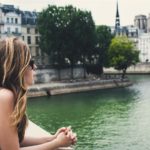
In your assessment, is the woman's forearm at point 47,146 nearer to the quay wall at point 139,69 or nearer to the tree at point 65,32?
the tree at point 65,32

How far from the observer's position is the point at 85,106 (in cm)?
3147

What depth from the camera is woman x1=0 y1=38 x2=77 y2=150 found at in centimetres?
262

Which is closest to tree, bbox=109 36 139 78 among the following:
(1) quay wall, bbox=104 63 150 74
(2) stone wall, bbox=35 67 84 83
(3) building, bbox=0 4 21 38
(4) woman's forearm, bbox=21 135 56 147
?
(2) stone wall, bbox=35 67 84 83

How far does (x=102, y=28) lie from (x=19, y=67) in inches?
2279

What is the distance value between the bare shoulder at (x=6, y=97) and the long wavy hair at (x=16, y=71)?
2 cm

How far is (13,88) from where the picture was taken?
8.91ft

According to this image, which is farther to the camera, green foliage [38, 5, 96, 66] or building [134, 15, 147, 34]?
building [134, 15, 147, 34]

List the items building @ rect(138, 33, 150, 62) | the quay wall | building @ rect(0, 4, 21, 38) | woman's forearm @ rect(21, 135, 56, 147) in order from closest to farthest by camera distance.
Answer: woman's forearm @ rect(21, 135, 56, 147), building @ rect(0, 4, 21, 38), the quay wall, building @ rect(138, 33, 150, 62)

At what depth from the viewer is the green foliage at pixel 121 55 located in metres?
54.8

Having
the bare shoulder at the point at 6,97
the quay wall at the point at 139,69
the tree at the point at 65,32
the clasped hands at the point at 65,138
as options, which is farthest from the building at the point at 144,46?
the bare shoulder at the point at 6,97

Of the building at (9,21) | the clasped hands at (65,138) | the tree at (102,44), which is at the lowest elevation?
the clasped hands at (65,138)

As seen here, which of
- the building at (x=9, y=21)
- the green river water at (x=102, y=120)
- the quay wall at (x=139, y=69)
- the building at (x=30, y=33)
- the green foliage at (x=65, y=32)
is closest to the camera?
the green river water at (x=102, y=120)

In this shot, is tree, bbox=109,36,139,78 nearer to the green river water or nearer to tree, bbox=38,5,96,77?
tree, bbox=38,5,96,77

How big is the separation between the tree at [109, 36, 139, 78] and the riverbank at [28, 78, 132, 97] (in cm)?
452
